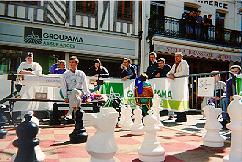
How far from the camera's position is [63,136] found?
14.7 ft

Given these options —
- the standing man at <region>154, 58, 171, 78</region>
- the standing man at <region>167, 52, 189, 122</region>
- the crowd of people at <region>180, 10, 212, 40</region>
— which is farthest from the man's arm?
the crowd of people at <region>180, 10, 212, 40</region>

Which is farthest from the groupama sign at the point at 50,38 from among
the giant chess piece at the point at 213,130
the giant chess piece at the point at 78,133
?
the giant chess piece at the point at 213,130

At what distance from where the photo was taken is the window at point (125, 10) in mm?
13383

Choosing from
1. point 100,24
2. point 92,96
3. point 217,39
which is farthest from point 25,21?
point 217,39

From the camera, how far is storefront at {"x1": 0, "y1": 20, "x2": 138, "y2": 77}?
10992mm

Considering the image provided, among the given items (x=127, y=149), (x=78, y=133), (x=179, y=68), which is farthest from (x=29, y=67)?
(x=127, y=149)

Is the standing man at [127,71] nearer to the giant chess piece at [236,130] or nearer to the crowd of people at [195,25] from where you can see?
the giant chess piece at [236,130]

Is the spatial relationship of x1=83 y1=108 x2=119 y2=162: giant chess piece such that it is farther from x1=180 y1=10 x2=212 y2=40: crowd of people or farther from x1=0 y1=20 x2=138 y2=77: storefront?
x1=180 y1=10 x2=212 y2=40: crowd of people

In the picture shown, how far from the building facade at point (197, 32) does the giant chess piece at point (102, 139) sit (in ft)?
37.4

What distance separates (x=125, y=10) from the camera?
13.5 meters

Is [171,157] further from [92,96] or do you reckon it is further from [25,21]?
[25,21]

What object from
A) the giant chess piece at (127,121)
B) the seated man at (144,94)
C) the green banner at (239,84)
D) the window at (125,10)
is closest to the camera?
the green banner at (239,84)

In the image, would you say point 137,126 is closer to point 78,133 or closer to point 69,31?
point 78,133

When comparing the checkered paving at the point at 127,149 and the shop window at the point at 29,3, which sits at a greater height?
the shop window at the point at 29,3
